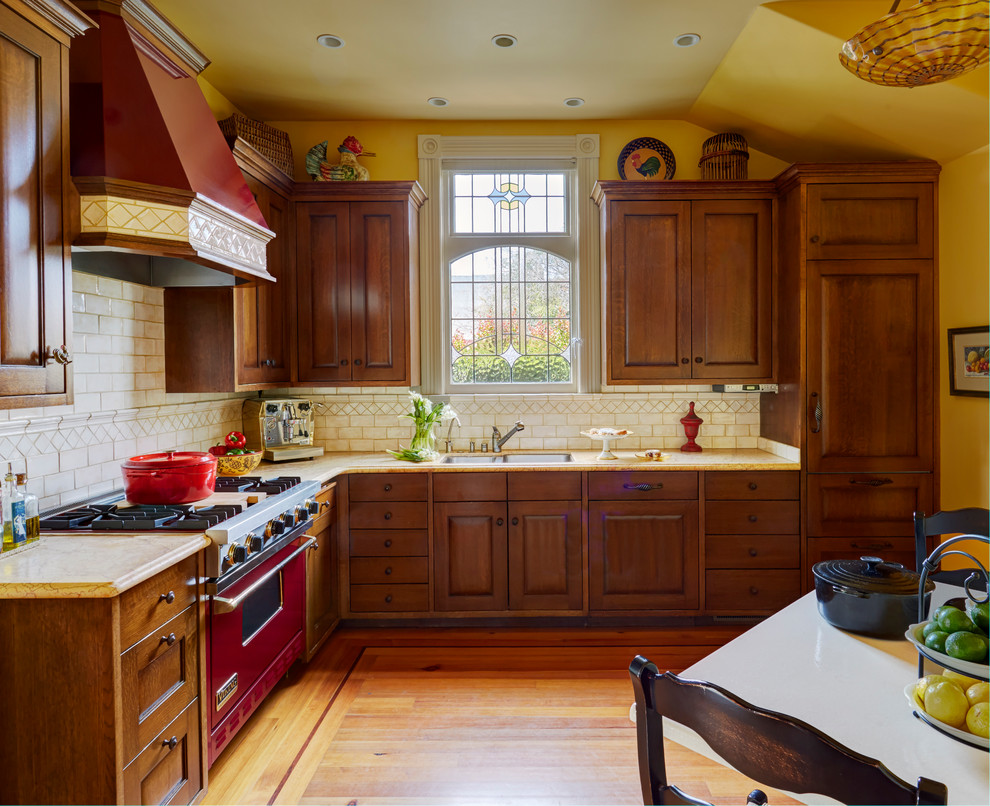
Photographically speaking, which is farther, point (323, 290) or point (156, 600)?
point (323, 290)

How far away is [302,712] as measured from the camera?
274 centimetres

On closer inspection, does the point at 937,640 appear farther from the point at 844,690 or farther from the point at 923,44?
the point at 923,44

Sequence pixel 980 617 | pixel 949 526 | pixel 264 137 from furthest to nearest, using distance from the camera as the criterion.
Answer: pixel 264 137, pixel 949 526, pixel 980 617

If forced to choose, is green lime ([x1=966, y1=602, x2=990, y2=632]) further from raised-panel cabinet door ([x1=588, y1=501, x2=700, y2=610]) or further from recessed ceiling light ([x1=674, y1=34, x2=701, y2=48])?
recessed ceiling light ([x1=674, y1=34, x2=701, y2=48])

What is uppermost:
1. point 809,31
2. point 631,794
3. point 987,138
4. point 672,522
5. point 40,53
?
point 809,31

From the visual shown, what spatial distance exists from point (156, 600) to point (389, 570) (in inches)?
71.6

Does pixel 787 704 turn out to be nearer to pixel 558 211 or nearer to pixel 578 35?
pixel 578 35

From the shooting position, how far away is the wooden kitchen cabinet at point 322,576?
10.3ft

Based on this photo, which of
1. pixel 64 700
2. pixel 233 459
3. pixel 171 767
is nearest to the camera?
pixel 64 700

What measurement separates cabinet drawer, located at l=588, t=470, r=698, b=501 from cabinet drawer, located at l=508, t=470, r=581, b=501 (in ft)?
0.29

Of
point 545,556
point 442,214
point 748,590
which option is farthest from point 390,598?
point 442,214

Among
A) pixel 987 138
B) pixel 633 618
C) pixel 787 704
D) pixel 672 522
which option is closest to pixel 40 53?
pixel 787 704

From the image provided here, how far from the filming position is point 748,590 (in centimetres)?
356

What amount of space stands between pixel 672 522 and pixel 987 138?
2432 millimetres
